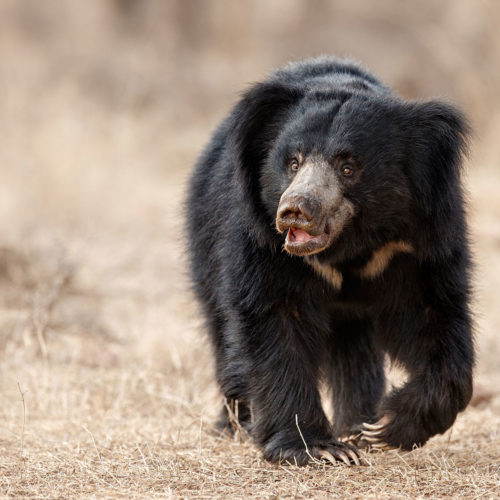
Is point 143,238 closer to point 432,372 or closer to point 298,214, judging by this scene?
point 432,372

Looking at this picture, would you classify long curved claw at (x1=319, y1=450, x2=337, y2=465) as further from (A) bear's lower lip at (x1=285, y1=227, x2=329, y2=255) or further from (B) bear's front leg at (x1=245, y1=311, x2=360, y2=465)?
(A) bear's lower lip at (x1=285, y1=227, x2=329, y2=255)

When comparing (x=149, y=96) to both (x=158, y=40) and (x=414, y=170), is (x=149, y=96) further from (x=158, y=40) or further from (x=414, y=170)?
(x=414, y=170)

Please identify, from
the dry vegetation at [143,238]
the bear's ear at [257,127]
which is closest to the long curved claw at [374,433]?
the dry vegetation at [143,238]

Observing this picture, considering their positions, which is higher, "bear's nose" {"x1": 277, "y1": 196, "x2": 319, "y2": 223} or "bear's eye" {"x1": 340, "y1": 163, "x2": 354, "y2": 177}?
"bear's eye" {"x1": 340, "y1": 163, "x2": 354, "y2": 177}

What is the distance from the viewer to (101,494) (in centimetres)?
317

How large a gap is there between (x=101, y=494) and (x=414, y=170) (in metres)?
1.59

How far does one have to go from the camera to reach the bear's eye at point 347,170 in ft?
11.7

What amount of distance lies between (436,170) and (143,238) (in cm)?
659

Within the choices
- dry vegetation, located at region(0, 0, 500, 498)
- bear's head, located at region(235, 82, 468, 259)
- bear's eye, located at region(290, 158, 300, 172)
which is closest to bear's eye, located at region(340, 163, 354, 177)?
bear's head, located at region(235, 82, 468, 259)

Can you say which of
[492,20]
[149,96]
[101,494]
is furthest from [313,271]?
[149,96]

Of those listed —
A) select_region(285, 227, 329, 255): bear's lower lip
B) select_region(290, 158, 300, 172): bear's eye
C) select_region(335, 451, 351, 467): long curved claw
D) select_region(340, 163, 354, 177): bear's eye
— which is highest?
select_region(340, 163, 354, 177): bear's eye

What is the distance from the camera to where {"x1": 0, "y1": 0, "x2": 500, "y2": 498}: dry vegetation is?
354cm

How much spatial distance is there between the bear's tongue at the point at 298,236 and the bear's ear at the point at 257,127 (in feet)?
1.22

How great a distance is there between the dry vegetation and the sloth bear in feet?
0.72
